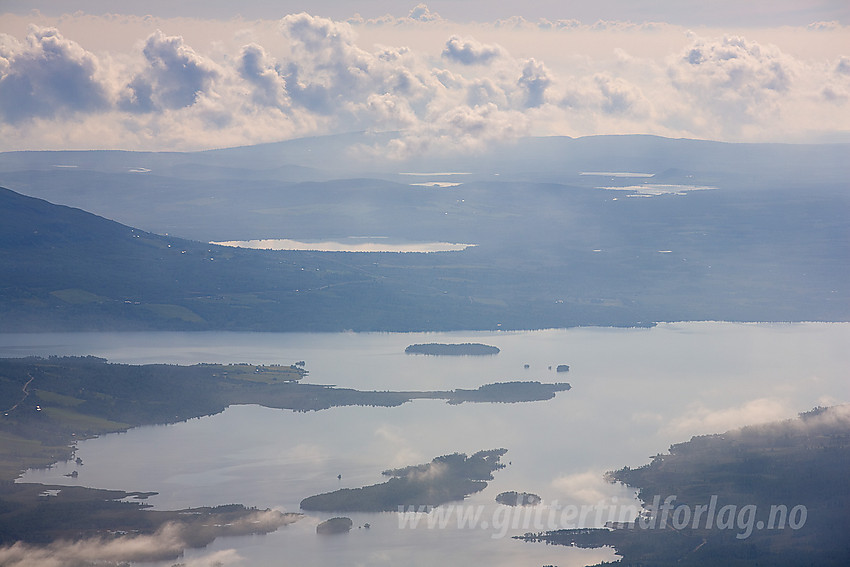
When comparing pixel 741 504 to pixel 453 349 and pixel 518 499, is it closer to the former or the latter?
pixel 518 499

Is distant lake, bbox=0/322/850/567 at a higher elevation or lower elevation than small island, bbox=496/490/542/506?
higher

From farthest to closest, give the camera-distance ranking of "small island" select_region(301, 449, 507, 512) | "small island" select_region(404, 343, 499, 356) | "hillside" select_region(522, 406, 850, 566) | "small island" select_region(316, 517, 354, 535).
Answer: "small island" select_region(404, 343, 499, 356)
"small island" select_region(301, 449, 507, 512)
"small island" select_region(316, 517, 354, 535)
"hillside" select_region(522, 406, 850, 566)

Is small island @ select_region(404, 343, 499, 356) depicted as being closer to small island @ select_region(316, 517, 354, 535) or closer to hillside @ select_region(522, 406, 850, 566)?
hillside @ select_region(522, 406, 850, 566)

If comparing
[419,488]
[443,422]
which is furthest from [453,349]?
[419,488]

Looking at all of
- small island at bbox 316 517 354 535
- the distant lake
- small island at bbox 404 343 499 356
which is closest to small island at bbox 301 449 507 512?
the distant lake

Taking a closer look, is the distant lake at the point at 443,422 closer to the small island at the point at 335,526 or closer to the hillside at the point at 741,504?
the small island at the point at 335,526

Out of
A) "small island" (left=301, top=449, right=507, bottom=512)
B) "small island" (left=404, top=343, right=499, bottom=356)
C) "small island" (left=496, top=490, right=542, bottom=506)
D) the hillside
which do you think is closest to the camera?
the hillside

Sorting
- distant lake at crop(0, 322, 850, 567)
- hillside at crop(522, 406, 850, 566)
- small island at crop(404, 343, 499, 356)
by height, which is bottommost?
hillside at crop(522, 406, 850, 566)
